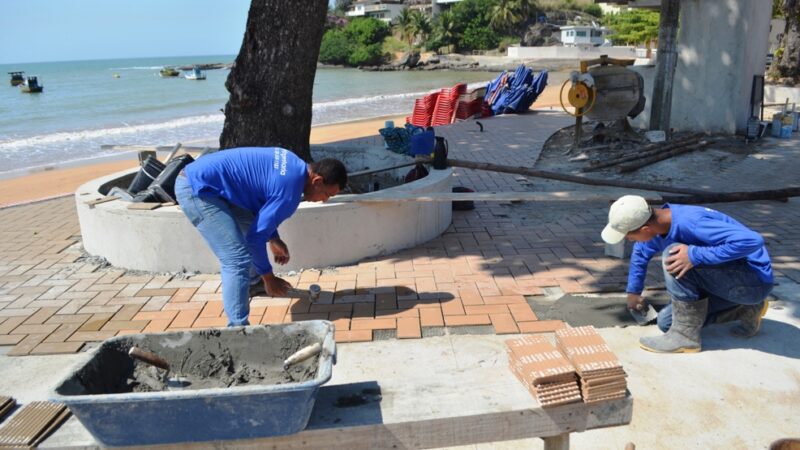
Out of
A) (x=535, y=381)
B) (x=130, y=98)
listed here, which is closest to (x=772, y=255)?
(x=535, y=381)

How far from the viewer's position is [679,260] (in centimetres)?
328

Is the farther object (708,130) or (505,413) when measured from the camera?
(708,130)

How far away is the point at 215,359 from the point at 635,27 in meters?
60.0

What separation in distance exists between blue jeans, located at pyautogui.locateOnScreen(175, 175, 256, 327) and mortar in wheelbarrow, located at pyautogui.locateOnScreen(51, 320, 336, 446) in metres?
0.95

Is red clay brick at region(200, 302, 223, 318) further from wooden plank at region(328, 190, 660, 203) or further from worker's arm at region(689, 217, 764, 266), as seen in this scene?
worker's arm at region(689, 217, 764, 266)

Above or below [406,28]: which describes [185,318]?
below

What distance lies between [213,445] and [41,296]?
357 centimetres

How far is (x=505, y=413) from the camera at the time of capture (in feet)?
6.92

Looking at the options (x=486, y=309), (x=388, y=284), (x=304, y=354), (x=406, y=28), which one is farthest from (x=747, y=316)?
(x=406, y=28)

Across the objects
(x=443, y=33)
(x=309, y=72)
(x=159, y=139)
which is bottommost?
(x=159, y=139)

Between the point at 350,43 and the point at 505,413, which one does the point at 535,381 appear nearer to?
the point at 505,413

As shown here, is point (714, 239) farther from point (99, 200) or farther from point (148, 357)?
point (99, 200)

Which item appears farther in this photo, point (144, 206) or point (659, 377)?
point (144, 206)

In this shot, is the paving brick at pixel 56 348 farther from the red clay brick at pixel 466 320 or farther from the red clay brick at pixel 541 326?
the red clay brick at pixel 541 326
